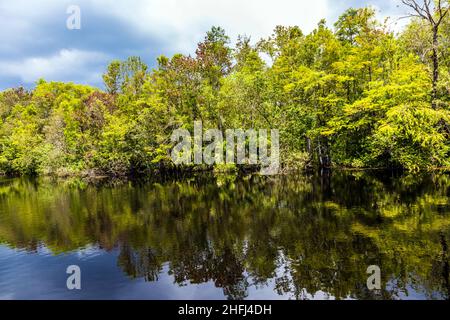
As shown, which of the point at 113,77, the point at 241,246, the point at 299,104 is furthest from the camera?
the point at 113,77

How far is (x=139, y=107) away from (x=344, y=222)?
134ft

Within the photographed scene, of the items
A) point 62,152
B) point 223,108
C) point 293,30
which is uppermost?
point 293,30

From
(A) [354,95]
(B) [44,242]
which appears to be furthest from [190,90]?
(B) [44,242]

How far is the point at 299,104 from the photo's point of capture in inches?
1628

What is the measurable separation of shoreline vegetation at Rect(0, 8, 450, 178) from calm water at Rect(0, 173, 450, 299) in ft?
33.1

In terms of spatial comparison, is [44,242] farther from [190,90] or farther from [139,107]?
[139,107]

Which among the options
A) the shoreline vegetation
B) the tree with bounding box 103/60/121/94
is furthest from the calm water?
the tree with bounding box 103/60/121/94

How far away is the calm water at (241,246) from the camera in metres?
9.63

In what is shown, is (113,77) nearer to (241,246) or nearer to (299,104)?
(299,104)

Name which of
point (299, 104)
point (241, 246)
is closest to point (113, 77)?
point (299, 104)

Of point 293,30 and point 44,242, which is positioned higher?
point 293,30

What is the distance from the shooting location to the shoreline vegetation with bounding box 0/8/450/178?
1209 inches

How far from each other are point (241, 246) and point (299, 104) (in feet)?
103

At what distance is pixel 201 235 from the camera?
1507cm
